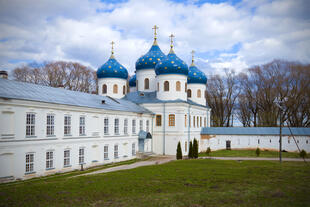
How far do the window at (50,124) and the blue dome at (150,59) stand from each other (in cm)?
2009

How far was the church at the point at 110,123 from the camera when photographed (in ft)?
54.7

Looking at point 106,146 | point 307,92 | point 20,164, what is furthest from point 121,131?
point 307,92

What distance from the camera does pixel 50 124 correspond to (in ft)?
61.7

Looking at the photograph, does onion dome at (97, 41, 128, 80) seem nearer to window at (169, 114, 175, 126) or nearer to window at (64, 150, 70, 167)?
window at (169, 114, 175, 126)

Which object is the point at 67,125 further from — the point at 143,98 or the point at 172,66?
the point at 172,66

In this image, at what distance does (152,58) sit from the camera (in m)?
37.0

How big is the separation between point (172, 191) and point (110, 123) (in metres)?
14.4

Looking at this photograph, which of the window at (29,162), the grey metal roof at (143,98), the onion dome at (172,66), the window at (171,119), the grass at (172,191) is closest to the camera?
the grass at (172,191)

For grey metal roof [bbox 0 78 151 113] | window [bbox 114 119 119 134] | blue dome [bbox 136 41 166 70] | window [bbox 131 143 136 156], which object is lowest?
window [bbox 131 143 136 156]

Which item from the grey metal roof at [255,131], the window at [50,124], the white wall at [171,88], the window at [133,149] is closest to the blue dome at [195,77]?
the grey metal roof at [255,131]

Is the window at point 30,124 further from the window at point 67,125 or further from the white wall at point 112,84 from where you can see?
the white wall at point 112,84

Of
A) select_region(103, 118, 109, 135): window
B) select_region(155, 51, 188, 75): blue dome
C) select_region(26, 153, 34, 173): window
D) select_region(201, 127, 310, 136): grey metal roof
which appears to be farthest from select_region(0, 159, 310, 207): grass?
select_region(201, 127, 310, 136): grey metal roof

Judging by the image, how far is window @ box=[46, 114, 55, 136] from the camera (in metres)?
18.6

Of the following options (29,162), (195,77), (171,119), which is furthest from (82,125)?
(195,77)
